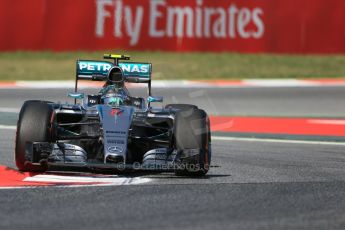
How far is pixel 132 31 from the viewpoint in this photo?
20.9m

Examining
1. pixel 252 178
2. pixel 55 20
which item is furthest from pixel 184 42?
pixel 252 178

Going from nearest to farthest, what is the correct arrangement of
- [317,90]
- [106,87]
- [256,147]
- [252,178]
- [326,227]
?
1. [326,227]
2. [252,178]
3. [106,87]
4. [256,147]
5. [317,90]

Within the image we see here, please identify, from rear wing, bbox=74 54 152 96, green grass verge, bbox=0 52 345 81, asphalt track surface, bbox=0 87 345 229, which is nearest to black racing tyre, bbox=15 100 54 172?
asphalt track surface, bbox=0 87 345 229

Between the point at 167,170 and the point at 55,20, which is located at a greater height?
the point at 55,20

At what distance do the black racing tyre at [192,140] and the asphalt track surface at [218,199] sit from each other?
0.14 metres

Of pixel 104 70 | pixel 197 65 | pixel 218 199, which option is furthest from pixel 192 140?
pixel 197 65

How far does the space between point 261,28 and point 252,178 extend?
11.5 metres

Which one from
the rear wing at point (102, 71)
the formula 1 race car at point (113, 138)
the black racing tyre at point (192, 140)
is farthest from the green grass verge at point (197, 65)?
the black racing tyre at point (192, 140)

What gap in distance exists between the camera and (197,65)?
21.3 m

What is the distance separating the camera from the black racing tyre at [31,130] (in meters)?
9.59

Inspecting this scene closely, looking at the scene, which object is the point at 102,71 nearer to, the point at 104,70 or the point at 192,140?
the point at 104,70

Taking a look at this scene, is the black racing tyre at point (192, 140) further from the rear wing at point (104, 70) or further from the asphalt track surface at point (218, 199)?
the rear wing at point (104, 70)

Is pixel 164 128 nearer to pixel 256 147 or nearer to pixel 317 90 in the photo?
pixel 256 147

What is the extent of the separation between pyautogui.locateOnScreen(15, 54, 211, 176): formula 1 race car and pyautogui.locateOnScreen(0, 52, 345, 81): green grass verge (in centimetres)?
975
